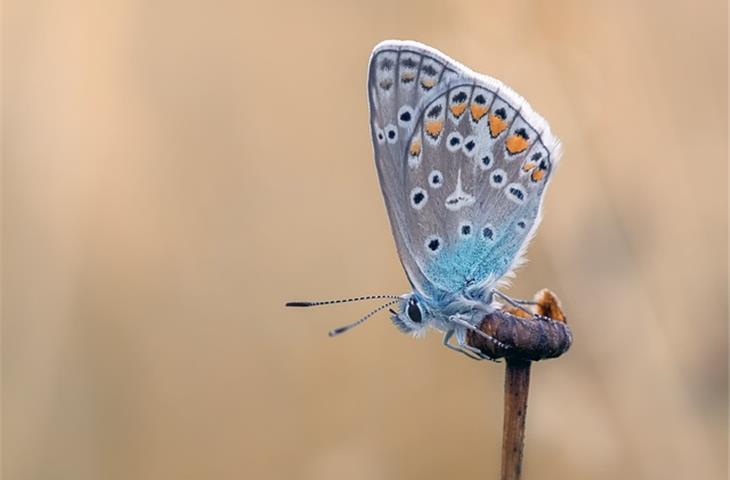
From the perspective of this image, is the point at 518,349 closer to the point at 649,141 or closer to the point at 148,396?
the point at 649,141

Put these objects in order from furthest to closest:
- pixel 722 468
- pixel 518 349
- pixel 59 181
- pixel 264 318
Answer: pixel 264 318, pixel 59 181, pixel 722 468, pixel 518 349

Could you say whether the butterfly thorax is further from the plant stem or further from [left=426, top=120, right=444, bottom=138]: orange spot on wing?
the plant stem

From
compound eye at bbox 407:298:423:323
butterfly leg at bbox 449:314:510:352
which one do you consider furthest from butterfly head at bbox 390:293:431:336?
butterfly leg at bbox 449:314:510:352

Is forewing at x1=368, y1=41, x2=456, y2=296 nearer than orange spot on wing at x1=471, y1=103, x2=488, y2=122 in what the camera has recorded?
Yes

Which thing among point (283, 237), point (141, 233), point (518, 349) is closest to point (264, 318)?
point (283, 237)

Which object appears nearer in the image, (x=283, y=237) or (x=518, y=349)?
(x=518, y=349)

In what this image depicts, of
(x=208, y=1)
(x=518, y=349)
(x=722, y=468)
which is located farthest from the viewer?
(x=208, y=1)

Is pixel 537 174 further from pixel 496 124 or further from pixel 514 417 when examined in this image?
pixel 514 417

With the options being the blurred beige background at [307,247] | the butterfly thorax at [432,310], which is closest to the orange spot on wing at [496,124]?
the butterfly thorax at [432,310]
